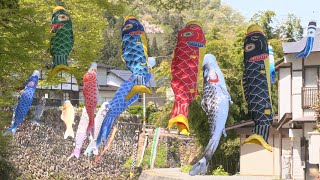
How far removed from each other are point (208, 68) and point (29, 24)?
12.4 ft

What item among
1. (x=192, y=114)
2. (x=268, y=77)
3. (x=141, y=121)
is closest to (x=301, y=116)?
(x=192, y=114)

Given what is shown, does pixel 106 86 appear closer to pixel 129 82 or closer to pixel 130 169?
pixel 130 169

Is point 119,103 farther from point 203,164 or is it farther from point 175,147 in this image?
point 175,147

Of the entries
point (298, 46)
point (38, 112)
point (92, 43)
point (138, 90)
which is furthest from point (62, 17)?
point (38, 112)

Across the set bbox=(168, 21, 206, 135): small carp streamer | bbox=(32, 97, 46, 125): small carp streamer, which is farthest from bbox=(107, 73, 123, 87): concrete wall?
bbox=(168, 21, 206, 135): small carp streamer

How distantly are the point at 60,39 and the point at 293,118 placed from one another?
609 inches

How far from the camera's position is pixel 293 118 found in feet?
96.6

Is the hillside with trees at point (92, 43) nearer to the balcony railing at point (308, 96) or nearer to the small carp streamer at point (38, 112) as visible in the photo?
the small carp streamer at point (38, 112)

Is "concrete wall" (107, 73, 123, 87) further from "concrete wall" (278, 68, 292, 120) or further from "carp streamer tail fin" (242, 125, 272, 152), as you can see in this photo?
"carp streamer tail fin" (242, 125, 272, 152)

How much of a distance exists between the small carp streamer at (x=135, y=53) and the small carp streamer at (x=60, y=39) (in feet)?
3.97

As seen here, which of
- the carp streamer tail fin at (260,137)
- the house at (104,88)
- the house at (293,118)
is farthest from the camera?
the house at (104,88)

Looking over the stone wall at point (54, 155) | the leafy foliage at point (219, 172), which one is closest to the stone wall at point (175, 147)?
the stone wall at point (54, 155)

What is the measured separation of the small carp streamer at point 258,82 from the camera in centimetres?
1450

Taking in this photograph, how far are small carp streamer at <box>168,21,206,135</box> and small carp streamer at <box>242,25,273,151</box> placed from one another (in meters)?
0.93
